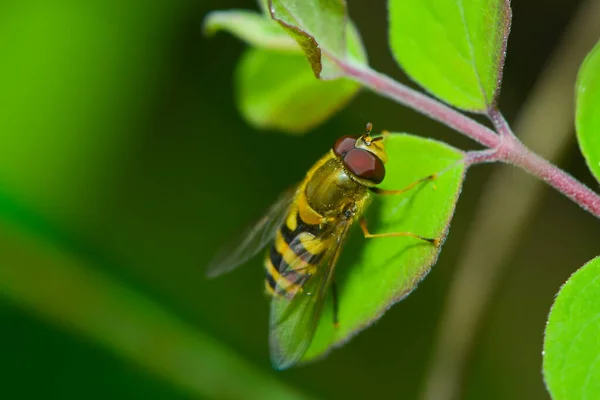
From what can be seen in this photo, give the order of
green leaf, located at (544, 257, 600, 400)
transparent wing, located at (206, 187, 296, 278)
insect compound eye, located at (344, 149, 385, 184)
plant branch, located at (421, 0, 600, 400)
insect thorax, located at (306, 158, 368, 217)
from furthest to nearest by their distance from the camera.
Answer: plant branch, located at (421, 0, 600, 400), transparent wing, located at (206, 187, 296, 278), insect thorax, located at (306, 158, 368, 217), insect compound eye, located at (344, 149, 385, 184), green leaf, located at (544, 257, 600, 400)

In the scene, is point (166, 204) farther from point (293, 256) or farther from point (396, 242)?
point (396, 242)

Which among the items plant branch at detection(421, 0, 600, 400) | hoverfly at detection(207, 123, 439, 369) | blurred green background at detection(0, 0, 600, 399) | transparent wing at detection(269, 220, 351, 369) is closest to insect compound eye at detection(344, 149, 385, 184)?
hoverfly at detection(207, 123, 439, 369)

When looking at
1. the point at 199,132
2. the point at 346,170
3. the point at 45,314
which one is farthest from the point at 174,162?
the point at 346,170

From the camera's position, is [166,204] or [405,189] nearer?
[405,189]

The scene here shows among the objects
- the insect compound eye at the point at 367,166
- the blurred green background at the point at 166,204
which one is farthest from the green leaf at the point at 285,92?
the blurred green background at the point at 166,204

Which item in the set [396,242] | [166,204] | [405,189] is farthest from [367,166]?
[166,204]

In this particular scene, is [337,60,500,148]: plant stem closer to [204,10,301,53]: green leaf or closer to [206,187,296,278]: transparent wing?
[204,10,301,53]: green leaf
